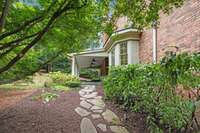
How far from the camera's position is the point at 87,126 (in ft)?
24.4

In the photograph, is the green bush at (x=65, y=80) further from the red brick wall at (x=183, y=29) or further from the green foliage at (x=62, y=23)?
the green foliage at (x=62, y=23)

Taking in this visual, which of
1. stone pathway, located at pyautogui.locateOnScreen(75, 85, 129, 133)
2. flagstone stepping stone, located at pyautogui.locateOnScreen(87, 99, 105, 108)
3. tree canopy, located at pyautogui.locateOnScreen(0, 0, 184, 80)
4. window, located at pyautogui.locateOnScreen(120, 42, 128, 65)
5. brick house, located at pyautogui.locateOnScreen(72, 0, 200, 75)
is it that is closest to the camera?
tree canopy, located at pyautogui.locateOnScreen(0, 0, 184, 80)

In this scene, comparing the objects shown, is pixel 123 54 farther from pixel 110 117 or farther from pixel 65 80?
pixel 110 117

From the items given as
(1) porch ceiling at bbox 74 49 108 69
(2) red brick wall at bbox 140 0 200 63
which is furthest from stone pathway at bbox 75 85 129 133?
(1) porch ceiling at bbox 74 49 108 69

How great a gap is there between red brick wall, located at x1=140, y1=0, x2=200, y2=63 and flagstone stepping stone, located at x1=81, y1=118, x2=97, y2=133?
3563mm

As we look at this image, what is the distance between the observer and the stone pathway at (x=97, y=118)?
7.18 metres

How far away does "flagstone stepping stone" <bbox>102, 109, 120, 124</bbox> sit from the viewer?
7839 millimetres

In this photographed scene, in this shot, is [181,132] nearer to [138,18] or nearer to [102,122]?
[138,18]

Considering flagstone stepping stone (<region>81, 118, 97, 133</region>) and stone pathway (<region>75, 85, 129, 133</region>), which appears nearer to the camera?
flagstone stepping stone (<region>81, 118, 97, 133</region>)

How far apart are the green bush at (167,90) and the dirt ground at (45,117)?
2.02ft

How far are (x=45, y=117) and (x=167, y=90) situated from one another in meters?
4.14

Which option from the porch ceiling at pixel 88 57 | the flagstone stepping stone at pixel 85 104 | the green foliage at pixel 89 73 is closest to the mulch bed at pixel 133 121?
the flagstone stepping stone at pixel 85 104

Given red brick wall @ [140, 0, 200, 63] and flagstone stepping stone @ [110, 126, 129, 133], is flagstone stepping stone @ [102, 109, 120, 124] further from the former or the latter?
red brick wall @ [140, 0, 200, 63]

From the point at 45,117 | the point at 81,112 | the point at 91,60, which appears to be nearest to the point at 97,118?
the point at 81,112
